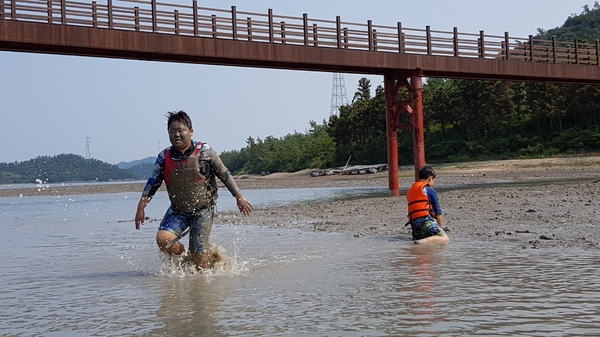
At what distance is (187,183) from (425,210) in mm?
4077

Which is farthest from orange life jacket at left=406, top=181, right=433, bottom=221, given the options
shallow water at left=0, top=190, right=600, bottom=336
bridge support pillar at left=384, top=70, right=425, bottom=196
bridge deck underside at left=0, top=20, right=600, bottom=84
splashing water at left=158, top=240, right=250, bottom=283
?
bridge support pillar at left=384, top=70, right=425, bottom=196

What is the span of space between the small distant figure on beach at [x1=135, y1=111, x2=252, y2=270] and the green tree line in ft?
156

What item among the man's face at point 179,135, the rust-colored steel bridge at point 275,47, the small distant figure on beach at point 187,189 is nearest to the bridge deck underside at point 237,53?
the rust-colored steel bridge at point 275,47

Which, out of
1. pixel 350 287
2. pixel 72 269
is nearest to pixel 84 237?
pixel 72 269

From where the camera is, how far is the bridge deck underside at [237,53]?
20203 mm

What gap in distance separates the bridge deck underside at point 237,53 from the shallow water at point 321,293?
404 inches

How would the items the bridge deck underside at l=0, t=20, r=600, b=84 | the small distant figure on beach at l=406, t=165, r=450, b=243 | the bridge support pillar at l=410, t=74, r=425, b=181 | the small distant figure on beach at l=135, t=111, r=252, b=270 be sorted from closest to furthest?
1. the small distant figure on beach at l=135, t=111, r=252, b=270
2. the small distant figure on beach at l=406, t=165, r=450, b=243
3. the bridge deck underside at l=0, t=20, r=600, b=84
4. the bridge support pillar at l=410, t=74, r=425, b=181

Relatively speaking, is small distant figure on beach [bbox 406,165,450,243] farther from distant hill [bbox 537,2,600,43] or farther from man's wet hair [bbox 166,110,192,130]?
distant hill [bbox 537,2,600,43]

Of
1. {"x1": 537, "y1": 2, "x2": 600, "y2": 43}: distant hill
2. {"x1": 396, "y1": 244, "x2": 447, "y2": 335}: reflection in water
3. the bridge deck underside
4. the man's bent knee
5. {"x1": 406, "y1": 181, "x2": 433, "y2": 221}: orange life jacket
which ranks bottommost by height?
{"x1": 396, "y1": 244, "x2": 447, "y2": 335}: reflection in water

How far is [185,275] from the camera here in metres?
8.68

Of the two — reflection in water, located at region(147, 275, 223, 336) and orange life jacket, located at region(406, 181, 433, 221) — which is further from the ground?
orange life jacket, located at region(406, 181, 433, 221)

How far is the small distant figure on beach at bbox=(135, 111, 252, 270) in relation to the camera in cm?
835

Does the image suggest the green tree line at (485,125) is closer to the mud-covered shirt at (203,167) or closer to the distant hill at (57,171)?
the mud-covered shirt at (203,167)

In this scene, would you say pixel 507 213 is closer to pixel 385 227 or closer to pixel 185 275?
pixel 385 227
